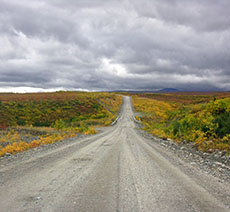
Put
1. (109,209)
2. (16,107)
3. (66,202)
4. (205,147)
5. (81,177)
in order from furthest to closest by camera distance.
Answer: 1. (16,107)
2. (205,147)
3. (81,177)
4. (66,202)
5. (109,209)

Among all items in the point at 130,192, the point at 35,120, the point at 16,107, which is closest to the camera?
the point at 130,192

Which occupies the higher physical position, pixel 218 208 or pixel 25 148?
pixel 218 208

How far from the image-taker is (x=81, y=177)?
17.7ft

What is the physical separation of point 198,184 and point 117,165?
2742mm

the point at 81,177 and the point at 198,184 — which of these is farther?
the point at 81,177

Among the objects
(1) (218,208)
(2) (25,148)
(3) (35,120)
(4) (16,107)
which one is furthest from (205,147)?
(4) (16,107)

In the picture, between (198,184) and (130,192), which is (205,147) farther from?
(130,192)

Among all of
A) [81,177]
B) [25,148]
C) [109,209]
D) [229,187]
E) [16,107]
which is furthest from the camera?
[16,107]

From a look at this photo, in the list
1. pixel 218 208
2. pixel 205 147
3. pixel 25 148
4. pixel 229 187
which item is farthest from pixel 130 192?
pixel 25 148

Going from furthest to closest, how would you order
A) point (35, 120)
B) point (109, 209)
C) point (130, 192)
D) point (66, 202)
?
point (35, 120) < point (130, 192) < point (66, 202) < point (109, 209)

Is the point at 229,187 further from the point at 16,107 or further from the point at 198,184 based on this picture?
the point at 16,107

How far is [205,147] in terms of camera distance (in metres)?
9.52

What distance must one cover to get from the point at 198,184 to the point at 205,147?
5.22 metres

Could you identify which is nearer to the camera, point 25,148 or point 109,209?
point 109,209
